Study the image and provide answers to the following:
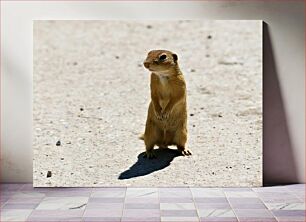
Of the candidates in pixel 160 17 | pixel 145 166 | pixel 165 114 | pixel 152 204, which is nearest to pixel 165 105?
pixel 165 114

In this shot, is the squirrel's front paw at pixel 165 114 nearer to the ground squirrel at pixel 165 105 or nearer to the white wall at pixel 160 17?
the ground squirrel at pixel 165 105

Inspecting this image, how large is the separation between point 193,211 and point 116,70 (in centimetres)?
131

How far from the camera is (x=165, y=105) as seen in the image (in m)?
4.51

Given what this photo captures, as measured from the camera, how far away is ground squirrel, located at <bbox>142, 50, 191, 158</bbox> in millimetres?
4468

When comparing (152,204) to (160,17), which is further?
(160,17)

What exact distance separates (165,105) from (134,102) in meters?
0.25

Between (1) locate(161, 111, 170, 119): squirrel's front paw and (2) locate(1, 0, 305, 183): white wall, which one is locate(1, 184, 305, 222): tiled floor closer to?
(2) locate(1, 0, 305, 183): white wall

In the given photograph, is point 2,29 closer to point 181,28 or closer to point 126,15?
point 126,15

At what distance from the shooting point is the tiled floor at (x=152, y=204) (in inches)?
146

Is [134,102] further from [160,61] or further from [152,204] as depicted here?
[152,204]

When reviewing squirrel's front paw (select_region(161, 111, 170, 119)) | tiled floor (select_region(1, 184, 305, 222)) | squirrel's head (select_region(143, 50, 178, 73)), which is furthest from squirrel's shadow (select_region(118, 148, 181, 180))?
squirrel's head (select_region(143, 50, 178, 73))

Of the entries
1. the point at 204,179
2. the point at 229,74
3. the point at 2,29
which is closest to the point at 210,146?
the point at 204,179

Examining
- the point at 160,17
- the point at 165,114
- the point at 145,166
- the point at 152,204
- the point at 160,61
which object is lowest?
the point at 152,204

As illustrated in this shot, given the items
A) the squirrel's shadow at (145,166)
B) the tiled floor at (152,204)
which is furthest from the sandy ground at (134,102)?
the tiled floor at (152,204)
